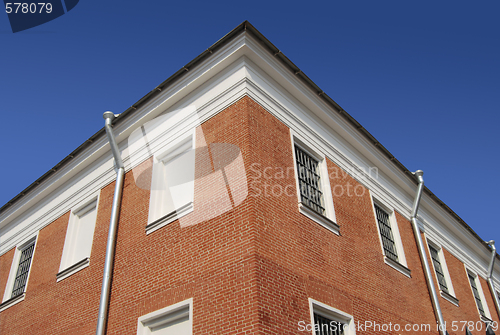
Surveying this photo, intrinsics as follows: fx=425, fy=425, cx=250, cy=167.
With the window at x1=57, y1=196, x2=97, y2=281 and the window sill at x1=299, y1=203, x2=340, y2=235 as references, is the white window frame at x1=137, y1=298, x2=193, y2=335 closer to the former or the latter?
the window sill at x1=299, y1=203, x2=340, y2=235

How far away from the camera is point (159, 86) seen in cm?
1019

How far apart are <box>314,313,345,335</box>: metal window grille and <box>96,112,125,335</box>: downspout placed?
163 inches

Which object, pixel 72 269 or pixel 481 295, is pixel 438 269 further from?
pixel 72 269

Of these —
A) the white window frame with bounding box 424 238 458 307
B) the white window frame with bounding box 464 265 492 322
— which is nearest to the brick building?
the white window frame with bounding box 424 238 458 307

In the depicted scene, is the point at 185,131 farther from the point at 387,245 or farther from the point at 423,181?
the point at 423,181

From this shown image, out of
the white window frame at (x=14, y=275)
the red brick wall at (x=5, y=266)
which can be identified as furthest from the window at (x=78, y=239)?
the red brick wall at (x=5, y=266)

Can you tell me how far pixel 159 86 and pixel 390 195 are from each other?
7.61 metres

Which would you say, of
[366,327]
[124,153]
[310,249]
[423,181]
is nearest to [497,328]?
[423,181]

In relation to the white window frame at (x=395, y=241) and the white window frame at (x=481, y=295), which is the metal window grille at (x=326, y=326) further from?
the white window frame at (x=481, y=295)

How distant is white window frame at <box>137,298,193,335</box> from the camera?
727cm

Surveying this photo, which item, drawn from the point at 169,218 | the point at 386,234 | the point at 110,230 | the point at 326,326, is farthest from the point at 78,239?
the point at 386,234

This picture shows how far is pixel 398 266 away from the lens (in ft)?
36.3

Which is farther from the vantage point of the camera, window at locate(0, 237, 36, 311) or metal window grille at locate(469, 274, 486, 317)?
metal window grille at locate(469, 274, 486, 317)

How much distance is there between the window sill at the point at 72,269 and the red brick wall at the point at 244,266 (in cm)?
14
